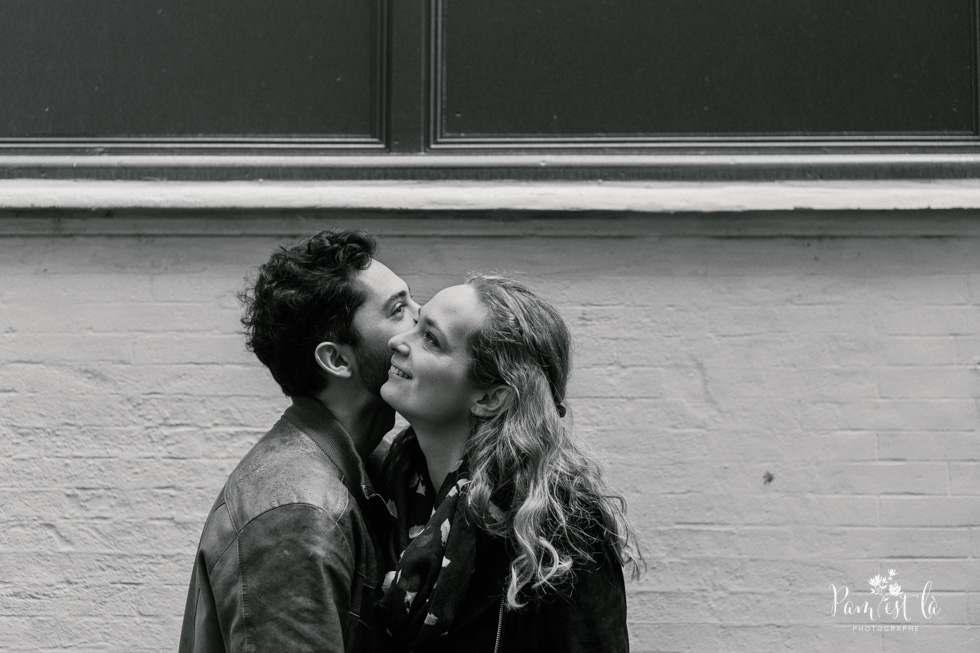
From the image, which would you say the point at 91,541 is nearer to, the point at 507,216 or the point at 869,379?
the point at 507,216

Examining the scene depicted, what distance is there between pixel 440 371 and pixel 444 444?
7.9 inches

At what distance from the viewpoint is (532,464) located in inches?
101

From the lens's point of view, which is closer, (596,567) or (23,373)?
(596,567)

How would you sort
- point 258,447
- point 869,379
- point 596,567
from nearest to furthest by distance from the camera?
1. point 596,567
2. point 258,447
3. point 869,379

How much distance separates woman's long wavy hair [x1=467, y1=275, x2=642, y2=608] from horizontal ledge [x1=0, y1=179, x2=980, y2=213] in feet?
3.48

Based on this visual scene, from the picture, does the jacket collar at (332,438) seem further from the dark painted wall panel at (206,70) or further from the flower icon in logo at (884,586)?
the flower icon in logo at (884,586)

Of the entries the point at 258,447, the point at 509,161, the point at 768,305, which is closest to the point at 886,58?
the point at 768,305

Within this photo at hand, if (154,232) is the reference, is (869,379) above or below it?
below

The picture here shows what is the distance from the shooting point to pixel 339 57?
13.2ft

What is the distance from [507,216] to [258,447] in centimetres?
149

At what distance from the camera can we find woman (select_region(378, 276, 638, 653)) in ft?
7.93

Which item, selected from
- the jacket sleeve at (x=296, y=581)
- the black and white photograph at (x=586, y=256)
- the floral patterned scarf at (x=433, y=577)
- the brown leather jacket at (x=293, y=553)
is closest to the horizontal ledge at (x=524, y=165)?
the black and white photograph at (x=586, y=256)

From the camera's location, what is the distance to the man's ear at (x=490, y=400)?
2.69 metres

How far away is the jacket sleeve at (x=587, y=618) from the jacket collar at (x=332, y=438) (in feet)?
2.06
